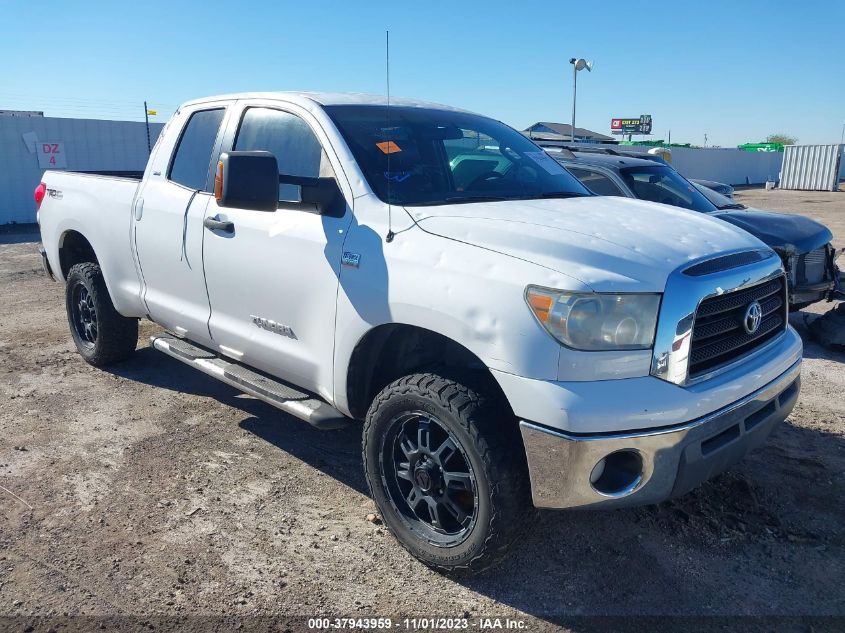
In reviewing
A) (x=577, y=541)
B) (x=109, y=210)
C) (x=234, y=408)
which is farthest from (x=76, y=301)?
(x=577, y=541)

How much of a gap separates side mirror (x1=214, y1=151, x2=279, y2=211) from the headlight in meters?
1.34

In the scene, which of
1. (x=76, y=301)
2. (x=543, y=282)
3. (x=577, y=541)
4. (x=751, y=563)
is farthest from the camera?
(x=76, y=301)

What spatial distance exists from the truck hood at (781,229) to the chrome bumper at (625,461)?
14.1ft

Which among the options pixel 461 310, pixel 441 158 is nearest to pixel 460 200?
pixel 441 158

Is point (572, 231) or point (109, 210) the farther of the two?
point (109, 210)

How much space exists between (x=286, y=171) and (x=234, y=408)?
6.46ft

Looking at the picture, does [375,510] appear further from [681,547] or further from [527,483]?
[681,547]

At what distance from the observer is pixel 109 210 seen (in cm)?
504

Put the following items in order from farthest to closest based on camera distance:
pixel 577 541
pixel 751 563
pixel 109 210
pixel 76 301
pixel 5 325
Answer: pixel 5 325 < pixel 76 301 < pixel 109 210 < pixel 577 541 < pixel 751 563

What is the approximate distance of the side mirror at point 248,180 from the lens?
126 inches

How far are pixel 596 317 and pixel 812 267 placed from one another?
5163 millimetres

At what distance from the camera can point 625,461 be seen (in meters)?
2.67

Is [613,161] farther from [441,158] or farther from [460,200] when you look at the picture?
[460,200]

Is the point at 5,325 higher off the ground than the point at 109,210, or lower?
lower
